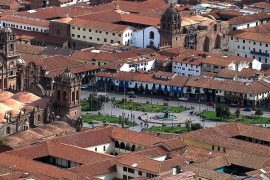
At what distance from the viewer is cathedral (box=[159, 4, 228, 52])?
324ft

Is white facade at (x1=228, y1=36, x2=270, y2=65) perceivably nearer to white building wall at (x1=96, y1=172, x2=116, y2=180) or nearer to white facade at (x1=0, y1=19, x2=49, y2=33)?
white facade at (x1=0, y1=19, x2=49, y2=33)

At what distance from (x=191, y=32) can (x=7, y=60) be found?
926 inches

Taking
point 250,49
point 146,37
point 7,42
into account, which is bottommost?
point 250,49

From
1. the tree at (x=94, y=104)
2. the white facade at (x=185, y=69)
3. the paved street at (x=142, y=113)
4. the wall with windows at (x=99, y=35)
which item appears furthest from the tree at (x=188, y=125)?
the wall with windows at (x=99, y=35)

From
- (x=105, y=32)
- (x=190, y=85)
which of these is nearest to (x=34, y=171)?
(x=190, y=85)

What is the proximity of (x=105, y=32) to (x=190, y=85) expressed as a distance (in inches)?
646

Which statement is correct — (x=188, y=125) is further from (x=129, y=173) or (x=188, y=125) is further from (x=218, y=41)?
(x=218, y=41)

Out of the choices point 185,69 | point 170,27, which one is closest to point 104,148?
point 185,69

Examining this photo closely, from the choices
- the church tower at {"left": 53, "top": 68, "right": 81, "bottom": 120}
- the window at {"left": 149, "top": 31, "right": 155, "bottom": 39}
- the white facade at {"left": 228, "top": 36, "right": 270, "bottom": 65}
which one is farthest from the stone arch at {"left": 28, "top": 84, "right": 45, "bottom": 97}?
the white facade at {"left": 228, "top": 36, "right": 270, "bottom": 65}

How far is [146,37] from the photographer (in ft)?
328

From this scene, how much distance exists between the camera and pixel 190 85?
8719cm

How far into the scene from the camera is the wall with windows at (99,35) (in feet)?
331

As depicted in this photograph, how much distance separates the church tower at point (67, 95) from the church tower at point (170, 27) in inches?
937

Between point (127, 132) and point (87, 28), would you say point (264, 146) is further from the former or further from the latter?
point (87, 28)
